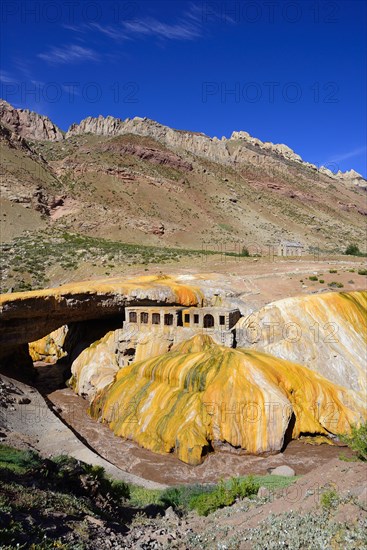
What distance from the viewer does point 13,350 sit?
26391 millimetres

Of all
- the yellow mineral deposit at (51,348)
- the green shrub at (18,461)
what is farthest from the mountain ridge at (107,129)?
the green shrub at (18,461)

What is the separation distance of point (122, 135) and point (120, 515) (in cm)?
10909

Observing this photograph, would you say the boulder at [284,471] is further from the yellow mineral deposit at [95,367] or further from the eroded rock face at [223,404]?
the yellow mineral deposit at [95,367]

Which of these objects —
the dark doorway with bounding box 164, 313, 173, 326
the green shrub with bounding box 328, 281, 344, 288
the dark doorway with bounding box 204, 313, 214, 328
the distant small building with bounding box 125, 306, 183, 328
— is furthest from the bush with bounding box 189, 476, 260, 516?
the green shrub with bounding box 328, 281, 344, 288

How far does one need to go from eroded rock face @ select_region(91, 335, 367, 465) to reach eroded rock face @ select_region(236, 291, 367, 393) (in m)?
0.95

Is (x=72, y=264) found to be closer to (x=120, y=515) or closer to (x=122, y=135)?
(x=120, y=515)

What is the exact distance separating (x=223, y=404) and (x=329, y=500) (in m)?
10.6

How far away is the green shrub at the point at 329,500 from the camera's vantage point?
773 centimetres

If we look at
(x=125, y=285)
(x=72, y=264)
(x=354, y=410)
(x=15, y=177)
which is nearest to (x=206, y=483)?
(x=354, y=410)

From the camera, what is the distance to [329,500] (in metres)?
7.83

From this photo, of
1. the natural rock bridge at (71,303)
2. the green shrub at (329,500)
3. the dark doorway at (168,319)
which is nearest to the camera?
the green shrub at (329,500)

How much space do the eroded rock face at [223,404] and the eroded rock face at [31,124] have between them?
111186 mm

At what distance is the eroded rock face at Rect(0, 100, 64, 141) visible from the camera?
111m

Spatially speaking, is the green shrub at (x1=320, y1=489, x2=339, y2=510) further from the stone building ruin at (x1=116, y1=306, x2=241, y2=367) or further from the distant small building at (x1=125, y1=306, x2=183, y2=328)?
the distant small building at (x1=125, y1=306, x2=183, y2=328)
